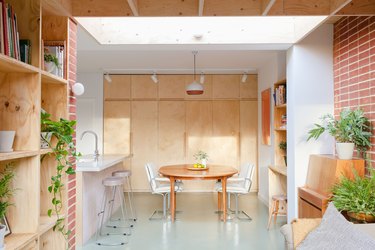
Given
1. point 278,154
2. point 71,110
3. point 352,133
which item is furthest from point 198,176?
point 71,110

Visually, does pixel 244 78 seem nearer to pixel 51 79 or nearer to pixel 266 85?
pixel 266 85

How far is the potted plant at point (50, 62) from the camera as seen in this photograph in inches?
91.7

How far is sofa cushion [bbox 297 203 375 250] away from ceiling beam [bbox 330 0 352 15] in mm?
1625

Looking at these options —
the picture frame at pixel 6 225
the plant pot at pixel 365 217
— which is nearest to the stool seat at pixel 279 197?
the plant pot at pixel 365 217

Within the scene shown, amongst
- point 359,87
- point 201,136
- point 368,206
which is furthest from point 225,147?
point 368,206

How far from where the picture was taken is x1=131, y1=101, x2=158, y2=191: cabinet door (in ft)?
23.0

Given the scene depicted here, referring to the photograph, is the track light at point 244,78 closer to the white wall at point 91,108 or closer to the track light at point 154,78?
the track light at point 154,78

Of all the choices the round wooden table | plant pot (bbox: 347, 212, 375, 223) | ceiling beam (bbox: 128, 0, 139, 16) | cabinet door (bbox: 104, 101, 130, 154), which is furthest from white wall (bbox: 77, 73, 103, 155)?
plant pot (bbox: 347, 212, 375, 223)

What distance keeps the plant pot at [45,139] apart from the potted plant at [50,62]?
47 cm

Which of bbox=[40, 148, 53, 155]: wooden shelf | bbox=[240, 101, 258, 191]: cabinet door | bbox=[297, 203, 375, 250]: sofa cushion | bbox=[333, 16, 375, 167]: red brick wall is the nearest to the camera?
bbox=[297, 203, 375, 250]: sofa cushion

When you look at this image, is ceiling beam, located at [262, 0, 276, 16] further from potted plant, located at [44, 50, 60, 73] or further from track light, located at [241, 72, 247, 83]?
track light, located at [241, 72, 247, 83]

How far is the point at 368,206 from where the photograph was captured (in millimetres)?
2520

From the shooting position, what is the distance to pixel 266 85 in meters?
6.00

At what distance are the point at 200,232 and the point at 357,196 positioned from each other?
232 cm
